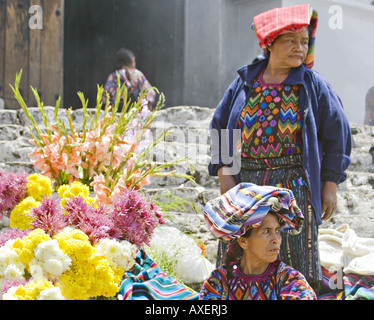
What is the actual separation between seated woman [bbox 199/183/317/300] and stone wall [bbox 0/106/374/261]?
1.43m

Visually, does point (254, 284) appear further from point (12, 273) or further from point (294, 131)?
point (12, 273)

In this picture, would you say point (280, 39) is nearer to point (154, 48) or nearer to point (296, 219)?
point (296, 219)

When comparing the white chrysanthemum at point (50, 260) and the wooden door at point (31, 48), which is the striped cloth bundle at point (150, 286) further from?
the wooden door at point (31, 48)

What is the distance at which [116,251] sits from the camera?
1.59 m

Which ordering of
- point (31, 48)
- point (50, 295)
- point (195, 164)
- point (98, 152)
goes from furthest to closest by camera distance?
point (31, 48)
point (195, 164)
point (98, 152)
point (50, 295)

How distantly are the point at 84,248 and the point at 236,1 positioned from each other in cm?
609

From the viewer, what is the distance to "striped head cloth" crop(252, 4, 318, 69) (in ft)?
7.02

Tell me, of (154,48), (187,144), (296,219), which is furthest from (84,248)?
(154,48)

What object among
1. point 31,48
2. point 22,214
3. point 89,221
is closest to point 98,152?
point 22,214

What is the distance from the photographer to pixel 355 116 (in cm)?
732

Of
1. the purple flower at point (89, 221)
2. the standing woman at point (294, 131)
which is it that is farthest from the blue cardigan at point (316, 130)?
the purple flower at point (89, 221)

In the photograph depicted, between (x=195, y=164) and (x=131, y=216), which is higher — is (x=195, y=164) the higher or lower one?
the lower one

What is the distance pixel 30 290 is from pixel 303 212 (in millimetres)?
1110

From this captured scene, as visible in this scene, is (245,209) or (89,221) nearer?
(89,221)
